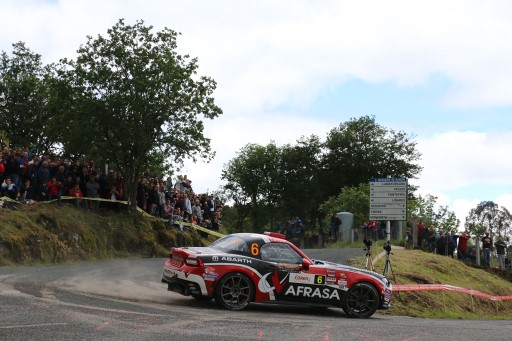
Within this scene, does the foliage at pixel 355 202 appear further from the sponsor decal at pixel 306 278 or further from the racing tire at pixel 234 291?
the racing tire at pixel 234 291

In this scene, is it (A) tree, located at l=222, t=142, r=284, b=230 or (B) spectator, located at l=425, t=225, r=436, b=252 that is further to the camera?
(A) tree, located at l=222, t=142, r=284, b=230

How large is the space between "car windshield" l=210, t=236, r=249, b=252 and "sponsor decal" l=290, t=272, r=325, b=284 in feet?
3.73

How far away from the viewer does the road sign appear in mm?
21047

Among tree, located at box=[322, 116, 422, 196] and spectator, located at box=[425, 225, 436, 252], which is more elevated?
tree, located at box=[322, 116, 422, 196]

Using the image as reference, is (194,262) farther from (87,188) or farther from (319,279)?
(87,188)

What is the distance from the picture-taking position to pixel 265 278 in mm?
14797

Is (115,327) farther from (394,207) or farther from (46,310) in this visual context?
(394,207)

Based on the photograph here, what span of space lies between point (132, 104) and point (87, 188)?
492 centimetres

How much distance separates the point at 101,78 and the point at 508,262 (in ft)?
68.0

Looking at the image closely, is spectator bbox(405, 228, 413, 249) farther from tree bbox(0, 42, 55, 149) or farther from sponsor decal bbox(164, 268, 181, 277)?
tree bbox(0, 42, 55, 149)

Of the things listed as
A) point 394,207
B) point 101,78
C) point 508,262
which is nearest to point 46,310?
point 394,207

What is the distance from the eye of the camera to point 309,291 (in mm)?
15219

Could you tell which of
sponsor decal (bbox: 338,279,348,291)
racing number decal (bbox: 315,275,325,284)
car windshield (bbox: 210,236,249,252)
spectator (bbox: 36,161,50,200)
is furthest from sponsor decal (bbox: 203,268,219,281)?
spectator (bbox: 36,161,50,200)

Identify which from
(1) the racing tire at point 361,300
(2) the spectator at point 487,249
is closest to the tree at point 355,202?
(2) the spectator at point 487,249
